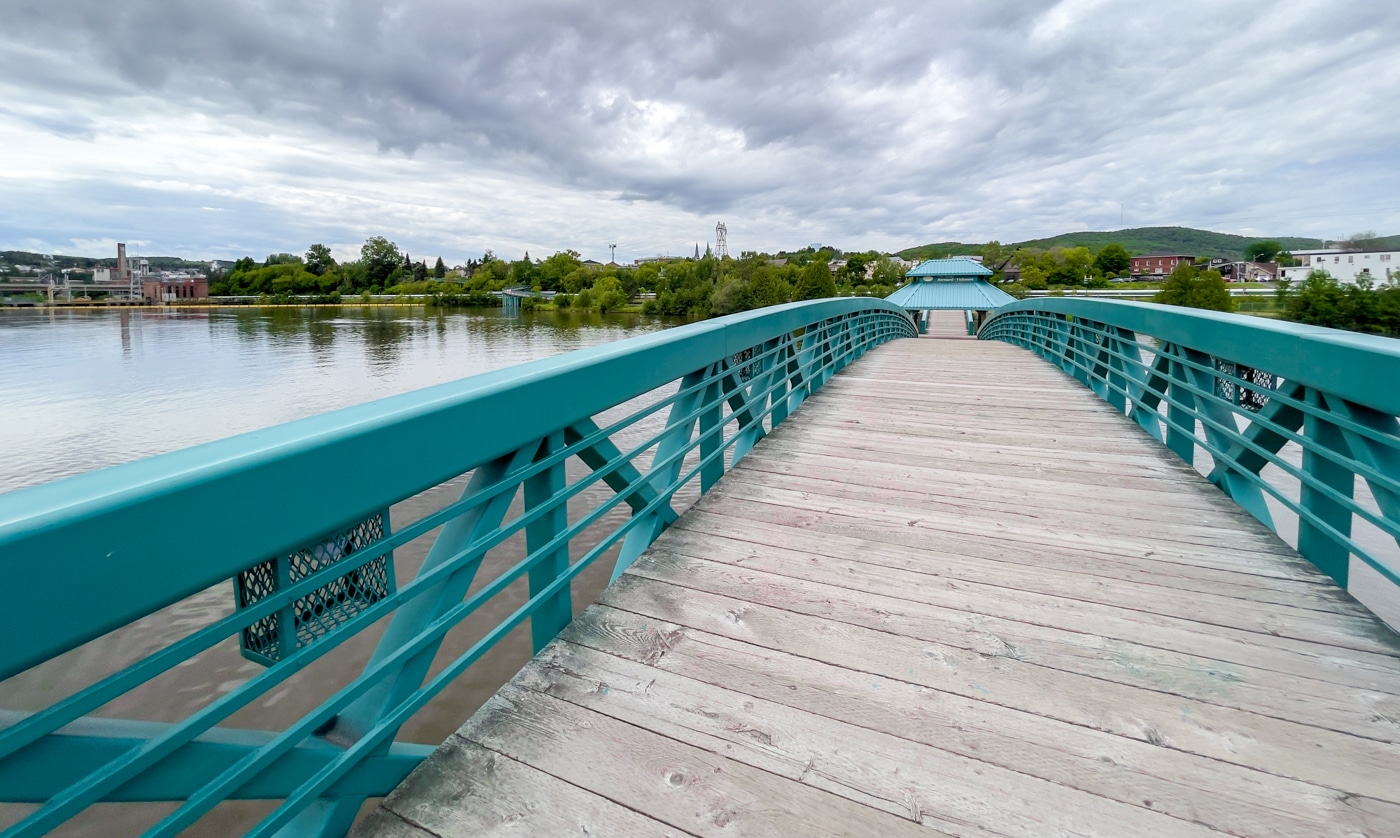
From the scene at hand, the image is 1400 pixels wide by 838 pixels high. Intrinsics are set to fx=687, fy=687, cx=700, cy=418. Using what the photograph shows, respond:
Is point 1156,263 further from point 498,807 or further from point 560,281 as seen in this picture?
point 498,807

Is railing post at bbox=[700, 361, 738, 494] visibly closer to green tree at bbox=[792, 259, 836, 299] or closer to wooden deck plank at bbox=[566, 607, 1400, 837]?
wooden deck plank at bbox=[566, 607, 1400, 837]

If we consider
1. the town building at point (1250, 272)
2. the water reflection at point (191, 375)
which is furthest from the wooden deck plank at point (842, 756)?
the town building at point (1250, 272)

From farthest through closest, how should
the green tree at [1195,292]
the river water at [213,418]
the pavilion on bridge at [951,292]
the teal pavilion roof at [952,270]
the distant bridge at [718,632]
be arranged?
the green tree at [1195,292] → the teal pavilion roof at [952,270] → the pavilion on bridge at [951,292] → the river water at [213,418] → the distant bridge at [718,632]

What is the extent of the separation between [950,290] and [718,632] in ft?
123

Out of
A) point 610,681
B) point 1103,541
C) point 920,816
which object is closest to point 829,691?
point 920,816

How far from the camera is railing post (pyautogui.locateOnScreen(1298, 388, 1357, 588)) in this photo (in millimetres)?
2516

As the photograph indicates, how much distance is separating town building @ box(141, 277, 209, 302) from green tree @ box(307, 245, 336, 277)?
55.4 feet

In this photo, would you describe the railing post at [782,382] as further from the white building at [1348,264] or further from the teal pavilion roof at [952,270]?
the white building at [1348,264]

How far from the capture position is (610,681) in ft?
6.24

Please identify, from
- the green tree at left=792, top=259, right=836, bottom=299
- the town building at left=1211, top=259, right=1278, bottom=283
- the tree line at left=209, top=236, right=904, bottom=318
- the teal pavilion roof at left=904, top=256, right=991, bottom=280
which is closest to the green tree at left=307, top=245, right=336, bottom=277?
the tree line at left=209, top=236, right=904, bottom=318

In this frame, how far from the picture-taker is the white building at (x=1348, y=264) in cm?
5625

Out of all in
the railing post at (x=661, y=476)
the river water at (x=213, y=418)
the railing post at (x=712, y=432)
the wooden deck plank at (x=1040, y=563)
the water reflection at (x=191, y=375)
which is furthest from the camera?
the water reflection at (x=191, y=375)

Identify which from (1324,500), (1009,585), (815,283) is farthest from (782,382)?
(815,283)

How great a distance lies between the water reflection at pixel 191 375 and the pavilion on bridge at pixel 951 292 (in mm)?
19121
